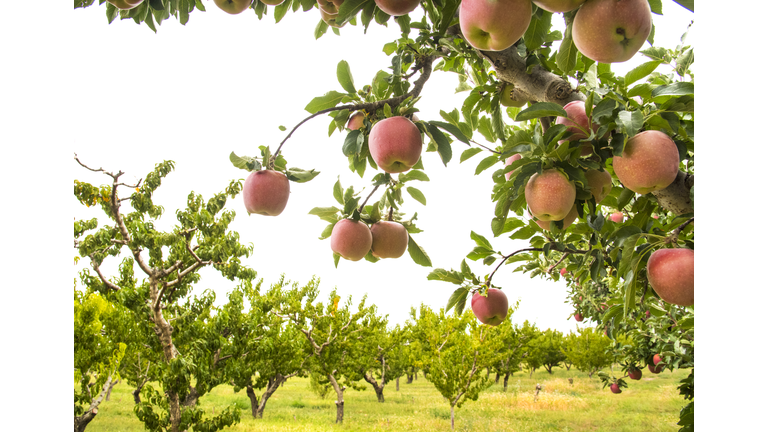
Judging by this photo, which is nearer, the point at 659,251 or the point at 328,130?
the point at 659,251

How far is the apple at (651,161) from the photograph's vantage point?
81cm

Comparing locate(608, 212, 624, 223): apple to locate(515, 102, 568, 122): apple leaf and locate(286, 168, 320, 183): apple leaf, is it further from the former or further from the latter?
locate(286, 168, 320, 183): apple leaf

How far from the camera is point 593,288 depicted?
458 centimetres

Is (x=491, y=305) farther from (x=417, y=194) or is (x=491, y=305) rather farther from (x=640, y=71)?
(x=640, y=71)

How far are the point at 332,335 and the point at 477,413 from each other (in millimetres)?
5308

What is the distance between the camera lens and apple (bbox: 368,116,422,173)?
90 centimetres

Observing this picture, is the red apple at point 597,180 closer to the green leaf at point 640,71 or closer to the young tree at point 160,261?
the green leaf at point 640,71

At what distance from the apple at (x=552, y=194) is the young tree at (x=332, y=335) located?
36.3ft

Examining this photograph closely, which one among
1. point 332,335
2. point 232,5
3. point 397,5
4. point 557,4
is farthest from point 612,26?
point 332,335

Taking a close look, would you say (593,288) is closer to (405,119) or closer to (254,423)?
(405,119)

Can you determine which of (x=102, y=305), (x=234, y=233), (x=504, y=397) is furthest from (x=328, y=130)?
(x=504, y=397)

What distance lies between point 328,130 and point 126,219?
9.06 meters

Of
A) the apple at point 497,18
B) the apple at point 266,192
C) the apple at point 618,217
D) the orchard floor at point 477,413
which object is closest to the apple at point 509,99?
the apple at point 497,18

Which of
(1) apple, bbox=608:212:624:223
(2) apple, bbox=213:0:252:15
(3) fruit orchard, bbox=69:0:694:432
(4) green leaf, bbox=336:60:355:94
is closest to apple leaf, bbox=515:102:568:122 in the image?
(3) fruit orchard, bbox=69:0:694:432
